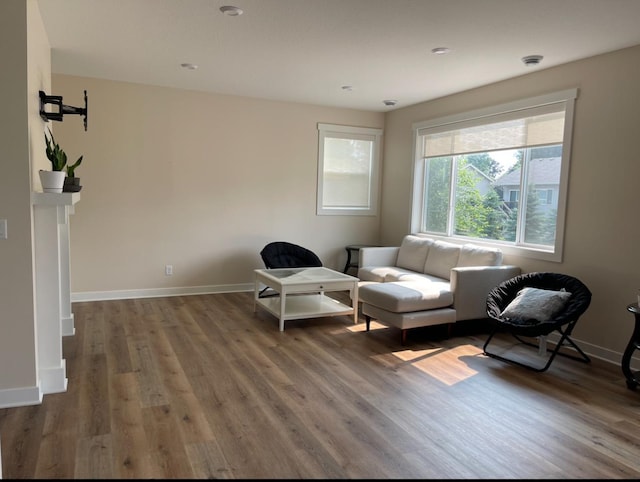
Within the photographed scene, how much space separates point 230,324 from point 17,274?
2.19 metres

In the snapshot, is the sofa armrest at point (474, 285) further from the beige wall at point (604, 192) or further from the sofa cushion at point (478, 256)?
the beige wall at point (604, 192)

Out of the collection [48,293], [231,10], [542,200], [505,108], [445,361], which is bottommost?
[445,361]

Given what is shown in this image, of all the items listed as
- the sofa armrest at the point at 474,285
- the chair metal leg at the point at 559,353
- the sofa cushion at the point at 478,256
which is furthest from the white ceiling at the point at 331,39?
the chair metal leg at the point at 559,353

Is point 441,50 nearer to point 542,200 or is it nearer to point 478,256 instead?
point 542,200

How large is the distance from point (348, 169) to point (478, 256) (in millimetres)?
2621

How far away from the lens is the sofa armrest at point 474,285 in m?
4.42

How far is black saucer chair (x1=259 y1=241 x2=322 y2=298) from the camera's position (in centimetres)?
572

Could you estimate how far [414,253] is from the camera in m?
5.70

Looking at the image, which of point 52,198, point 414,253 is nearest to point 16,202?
point 52,198

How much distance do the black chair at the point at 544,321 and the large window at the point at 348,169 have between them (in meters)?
2.95

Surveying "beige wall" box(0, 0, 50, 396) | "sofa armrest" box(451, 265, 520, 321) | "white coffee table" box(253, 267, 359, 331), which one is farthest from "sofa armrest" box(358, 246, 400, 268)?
"beige wall" box(0, 0, 50, 396)

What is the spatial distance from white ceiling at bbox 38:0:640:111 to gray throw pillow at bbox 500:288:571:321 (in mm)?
2000

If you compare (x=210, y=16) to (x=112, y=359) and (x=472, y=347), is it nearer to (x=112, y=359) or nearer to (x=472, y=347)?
(x=112, y=359)

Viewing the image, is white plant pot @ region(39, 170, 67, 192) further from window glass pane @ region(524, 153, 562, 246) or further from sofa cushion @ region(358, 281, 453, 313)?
window glass pane @ region(524, 153, 562, 246)
